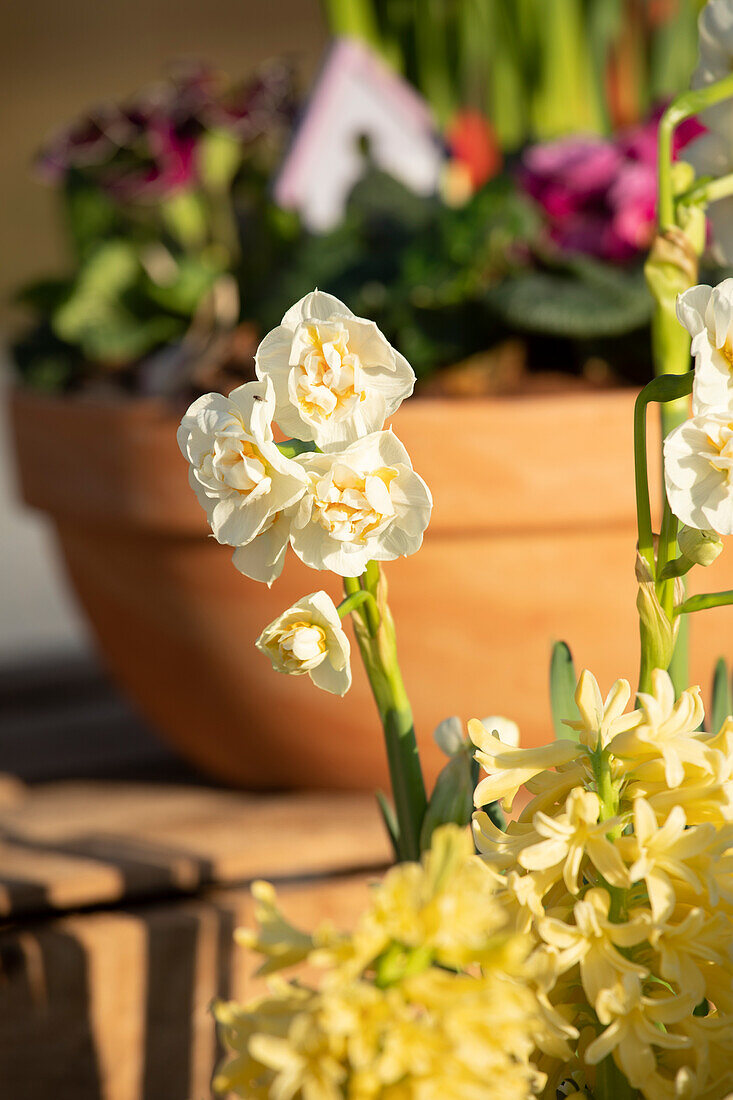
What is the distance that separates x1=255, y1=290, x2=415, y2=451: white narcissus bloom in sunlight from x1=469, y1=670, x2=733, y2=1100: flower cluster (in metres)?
0.08

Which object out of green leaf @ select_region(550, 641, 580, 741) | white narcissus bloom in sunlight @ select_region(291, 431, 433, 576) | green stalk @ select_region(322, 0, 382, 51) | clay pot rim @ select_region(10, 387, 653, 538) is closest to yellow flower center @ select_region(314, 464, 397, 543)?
white narcissus bloom in sunlight @ select_region(291, 431, 433, 576)

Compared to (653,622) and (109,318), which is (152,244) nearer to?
(109,318)

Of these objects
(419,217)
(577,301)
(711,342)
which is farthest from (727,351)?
(419,217)

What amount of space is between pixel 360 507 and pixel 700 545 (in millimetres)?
78

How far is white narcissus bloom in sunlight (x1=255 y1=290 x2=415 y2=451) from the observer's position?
0.24 metres

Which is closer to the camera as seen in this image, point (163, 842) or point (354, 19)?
point (163, 842)

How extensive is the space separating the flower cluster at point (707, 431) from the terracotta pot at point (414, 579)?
278 mm

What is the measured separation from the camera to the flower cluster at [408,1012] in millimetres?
196

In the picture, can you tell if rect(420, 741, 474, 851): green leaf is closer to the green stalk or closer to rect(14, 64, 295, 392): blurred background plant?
rect(14, 64, 295, 392): blurred background plant

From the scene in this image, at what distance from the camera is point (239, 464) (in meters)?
0.24

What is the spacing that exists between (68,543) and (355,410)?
461 mm

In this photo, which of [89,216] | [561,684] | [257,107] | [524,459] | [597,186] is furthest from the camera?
[89,216]

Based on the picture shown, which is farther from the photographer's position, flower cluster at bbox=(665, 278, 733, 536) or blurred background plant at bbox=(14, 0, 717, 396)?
blurred background plant at bbox=(14, 0, 717, 396)

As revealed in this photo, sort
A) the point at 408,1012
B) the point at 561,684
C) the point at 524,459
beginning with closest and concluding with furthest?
the point at 408,1012 < the point at 561,684 < the point at 524,459
